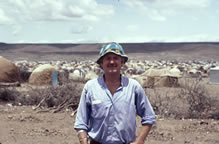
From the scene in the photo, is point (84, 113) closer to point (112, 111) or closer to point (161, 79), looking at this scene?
point (112, 111)

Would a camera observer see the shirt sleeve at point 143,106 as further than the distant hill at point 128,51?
No

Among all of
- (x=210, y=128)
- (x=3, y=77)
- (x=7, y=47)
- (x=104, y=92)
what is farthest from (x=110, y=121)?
(x=7, y=47)

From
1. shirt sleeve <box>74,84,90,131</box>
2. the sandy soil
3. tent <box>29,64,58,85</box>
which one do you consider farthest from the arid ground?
tent <box>29,64,58,85</box>

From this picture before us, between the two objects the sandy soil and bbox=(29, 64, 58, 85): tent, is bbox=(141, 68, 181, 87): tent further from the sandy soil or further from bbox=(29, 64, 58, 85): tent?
the sandy soil

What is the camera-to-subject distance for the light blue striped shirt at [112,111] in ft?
9.25

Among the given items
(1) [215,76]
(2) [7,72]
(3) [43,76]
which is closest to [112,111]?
(2) [7,72]

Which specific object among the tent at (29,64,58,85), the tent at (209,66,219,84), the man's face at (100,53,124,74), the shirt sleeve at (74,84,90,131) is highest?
the man's face at (100,53,124,74)

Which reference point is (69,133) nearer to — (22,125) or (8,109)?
(22,125)

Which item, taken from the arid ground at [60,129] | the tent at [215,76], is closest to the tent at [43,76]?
A: the arid ground at [60,129]

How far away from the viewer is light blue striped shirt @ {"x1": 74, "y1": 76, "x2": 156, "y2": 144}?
2.82 metres

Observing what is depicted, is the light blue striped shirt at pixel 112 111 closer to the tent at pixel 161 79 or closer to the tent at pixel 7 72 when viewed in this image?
the tent at pixel 7 72

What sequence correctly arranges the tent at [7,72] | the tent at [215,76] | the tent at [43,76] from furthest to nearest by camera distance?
the tent at [215,76]
the tent at [43,76]
the tent at [7,72]

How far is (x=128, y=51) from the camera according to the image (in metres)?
99.7

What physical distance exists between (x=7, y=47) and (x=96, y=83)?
10576cm
